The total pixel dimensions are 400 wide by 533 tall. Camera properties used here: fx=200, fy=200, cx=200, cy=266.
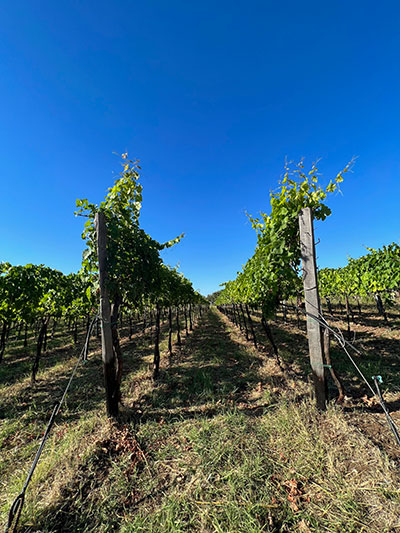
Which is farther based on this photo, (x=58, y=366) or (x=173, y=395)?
(x=58, y=366)

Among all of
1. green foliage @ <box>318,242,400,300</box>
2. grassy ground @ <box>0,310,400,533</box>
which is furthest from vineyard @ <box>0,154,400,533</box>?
green foliage @ <box>318,242,400,300</box>

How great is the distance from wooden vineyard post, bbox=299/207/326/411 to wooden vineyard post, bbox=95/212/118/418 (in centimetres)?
362

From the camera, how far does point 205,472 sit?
2539 mm

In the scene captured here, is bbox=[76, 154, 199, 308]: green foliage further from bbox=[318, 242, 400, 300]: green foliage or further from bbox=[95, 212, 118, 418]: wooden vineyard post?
bbox=[318, 242, 400, 300]: green foliage

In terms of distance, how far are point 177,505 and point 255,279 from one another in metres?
4.17

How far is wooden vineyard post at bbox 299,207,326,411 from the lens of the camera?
338 centimetres

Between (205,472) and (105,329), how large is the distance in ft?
8.65

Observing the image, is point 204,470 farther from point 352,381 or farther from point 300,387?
point 352,381

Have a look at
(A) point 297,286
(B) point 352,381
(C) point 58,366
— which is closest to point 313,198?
(A) point 297,286

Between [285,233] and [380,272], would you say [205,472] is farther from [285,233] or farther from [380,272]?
[380,272]

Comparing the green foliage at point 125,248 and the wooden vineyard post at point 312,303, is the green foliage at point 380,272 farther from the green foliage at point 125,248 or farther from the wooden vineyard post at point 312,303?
the green foliage at point 125,248

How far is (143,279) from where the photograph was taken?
4.65m

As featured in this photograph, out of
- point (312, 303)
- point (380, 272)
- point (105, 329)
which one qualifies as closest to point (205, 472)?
point (105, 329)

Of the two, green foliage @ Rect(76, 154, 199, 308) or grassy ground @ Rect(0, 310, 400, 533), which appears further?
green foliage @ Rect(76, 154, 199, 308)
